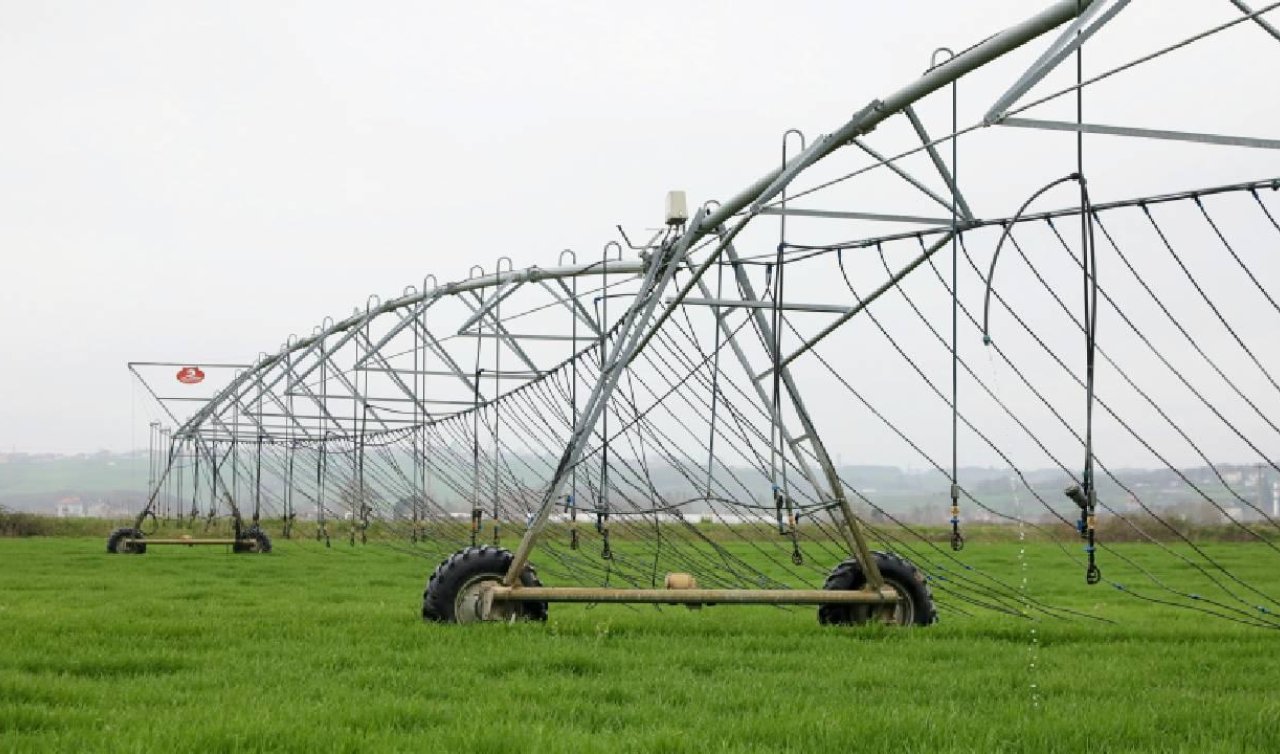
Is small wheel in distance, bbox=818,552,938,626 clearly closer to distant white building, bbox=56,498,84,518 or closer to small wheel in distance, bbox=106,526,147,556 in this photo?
small wheel in distance, bbox=106,526,147,556

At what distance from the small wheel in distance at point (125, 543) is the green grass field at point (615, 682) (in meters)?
13.2

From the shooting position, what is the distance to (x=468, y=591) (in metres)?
9.93

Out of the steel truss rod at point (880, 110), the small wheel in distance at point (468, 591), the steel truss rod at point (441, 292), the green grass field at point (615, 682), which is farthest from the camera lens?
the steel truss rod at point (441, 292)

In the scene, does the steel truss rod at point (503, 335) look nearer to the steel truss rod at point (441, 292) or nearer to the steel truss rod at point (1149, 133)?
the steel truss rod at point (441, 292)

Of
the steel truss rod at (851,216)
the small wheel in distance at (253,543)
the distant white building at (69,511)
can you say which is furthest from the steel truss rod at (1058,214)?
the distant white building at (69,511)

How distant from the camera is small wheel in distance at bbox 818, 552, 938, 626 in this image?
988cm

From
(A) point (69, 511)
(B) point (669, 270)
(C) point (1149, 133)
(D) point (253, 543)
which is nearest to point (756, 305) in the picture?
(B) point (669, 270)

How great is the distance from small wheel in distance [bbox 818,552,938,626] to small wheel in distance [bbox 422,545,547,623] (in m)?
2.12

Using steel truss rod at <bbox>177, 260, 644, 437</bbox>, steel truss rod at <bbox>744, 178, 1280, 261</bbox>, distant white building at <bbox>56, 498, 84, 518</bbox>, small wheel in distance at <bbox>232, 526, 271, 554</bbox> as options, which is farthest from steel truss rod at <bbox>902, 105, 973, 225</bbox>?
distant white building at <bbox>56, 498, 84, 518</bbox>

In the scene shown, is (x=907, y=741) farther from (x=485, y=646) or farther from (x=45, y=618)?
(x=45, y=618)

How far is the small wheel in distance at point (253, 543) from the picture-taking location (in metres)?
25.8

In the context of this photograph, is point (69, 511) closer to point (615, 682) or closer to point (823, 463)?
point (823, 463)

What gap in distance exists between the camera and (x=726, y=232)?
31.6ft

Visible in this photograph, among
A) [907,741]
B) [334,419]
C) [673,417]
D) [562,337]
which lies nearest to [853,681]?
[907,741]
